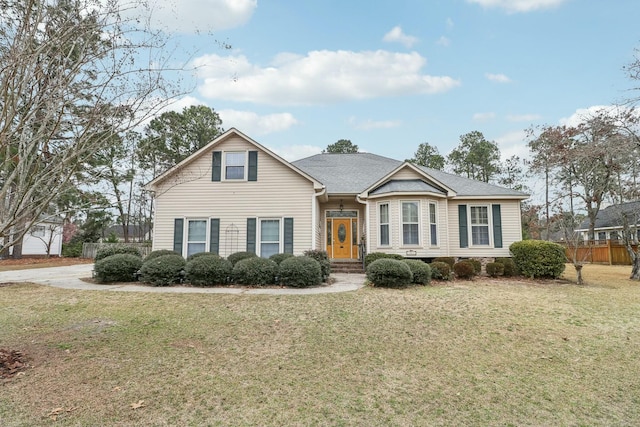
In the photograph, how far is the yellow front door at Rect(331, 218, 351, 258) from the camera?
16078 mm

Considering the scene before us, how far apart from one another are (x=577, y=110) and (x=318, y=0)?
1190 centimetres

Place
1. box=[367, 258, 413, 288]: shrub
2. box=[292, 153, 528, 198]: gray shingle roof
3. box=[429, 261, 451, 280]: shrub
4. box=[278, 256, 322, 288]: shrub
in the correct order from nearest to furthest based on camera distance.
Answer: box=[367, 258, 413, 288]: shrub → box=[278, 256, 322, 288]: shrub → box=[429, 261, 451, 280]: shrub → box=[292, 153, 528, 198]: gray shingle roof

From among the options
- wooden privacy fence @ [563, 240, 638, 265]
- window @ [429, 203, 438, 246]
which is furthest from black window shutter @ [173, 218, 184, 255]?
wooden privacy fence @ [563, 240, 638, 265]

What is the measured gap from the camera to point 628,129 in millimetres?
12836

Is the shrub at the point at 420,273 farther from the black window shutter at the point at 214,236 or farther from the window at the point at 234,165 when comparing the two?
the window at the point at 234,165

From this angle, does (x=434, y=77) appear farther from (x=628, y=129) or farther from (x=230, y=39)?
(x=230, y=39)

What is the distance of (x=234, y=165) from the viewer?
566 inches

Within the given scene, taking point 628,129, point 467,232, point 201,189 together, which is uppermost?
point 628,129

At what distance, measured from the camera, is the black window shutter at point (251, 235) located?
1393cm

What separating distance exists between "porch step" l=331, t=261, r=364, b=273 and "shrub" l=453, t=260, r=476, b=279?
3.89 metres

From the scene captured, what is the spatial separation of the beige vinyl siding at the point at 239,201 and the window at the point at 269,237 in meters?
0.31

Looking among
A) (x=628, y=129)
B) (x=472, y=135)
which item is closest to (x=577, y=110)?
(x=628, y=129)

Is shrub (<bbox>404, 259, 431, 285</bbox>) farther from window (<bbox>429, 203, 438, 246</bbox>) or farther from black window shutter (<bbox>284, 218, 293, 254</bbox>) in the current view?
black window shutter (<bbox>284, 218, 293, 254</bbox>)

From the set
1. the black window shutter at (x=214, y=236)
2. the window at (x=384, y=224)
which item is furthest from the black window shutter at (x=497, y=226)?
the black window shutter at (x=214, y=236)
